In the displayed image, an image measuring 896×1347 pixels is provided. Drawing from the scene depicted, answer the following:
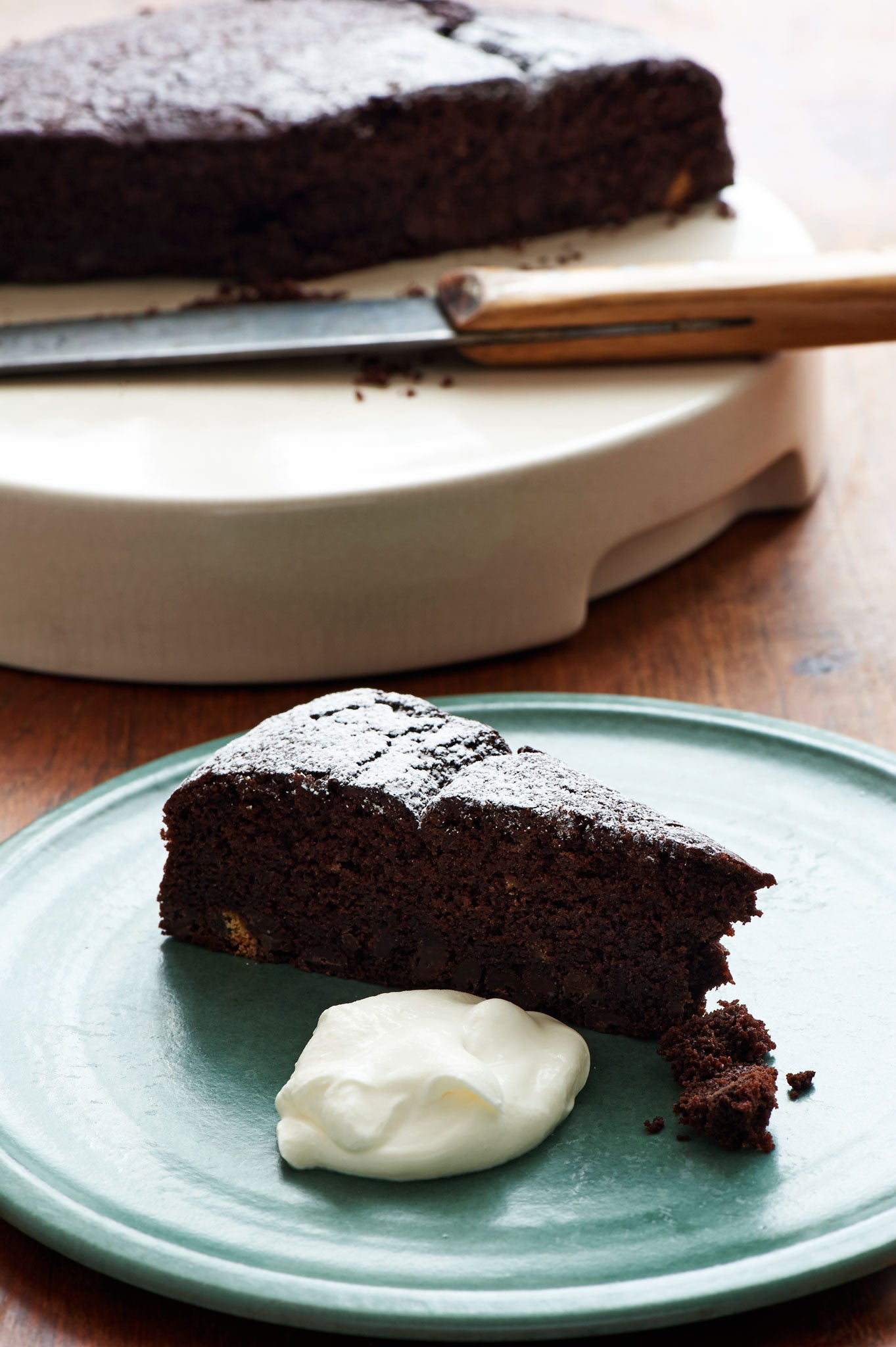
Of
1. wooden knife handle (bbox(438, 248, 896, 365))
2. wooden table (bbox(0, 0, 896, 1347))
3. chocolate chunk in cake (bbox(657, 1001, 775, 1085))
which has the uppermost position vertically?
wooden knife handle (bbox(438, 248, 896, 365))

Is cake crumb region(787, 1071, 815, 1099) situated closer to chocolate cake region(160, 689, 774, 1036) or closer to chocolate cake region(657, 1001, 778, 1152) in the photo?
chocolate cake region(657, 1001, 778, 1152)

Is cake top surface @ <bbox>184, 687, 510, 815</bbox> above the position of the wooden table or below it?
above

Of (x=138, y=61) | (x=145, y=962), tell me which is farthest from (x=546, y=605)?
(x=138, y=61)

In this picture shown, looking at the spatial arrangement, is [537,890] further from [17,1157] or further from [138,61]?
[138,61]

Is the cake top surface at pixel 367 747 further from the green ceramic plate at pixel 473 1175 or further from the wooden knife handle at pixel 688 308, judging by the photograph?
the wooden knife handle at pixel 688 308

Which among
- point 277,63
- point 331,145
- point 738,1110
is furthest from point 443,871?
point 277,63

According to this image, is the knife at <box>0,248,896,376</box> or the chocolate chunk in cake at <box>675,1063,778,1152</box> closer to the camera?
the chocolate chunk in cake at <box>675,1063,778,1152</box>

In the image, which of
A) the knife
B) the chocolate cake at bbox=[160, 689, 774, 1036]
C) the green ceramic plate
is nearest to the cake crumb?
the green ceramic plate

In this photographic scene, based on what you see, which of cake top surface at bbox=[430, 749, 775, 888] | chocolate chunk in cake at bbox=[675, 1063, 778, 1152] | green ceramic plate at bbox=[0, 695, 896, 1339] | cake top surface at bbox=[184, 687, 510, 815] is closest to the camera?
green ceramic plate at bbox=[0, 695, 896, 1339]
